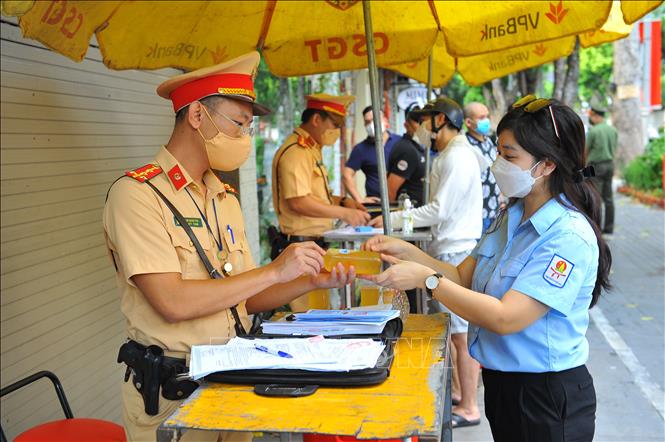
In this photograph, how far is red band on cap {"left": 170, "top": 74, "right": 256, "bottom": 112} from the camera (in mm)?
2619

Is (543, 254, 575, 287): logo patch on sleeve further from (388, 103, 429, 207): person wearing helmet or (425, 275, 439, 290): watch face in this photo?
(388, 103, 429, 207): person wearing helmet

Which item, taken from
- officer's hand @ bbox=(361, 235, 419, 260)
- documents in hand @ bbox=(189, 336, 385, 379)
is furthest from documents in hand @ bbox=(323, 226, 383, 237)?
documents in hand @ bbox=(189, 336, 385, 379)

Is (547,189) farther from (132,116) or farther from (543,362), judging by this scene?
(132,116)

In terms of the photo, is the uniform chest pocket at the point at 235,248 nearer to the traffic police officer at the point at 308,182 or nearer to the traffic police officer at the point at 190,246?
the traffic police officer at the point at 190,246

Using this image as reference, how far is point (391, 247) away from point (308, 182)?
8.54 ft

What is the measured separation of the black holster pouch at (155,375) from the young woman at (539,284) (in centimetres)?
76

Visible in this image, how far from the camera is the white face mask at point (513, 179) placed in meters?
2.59

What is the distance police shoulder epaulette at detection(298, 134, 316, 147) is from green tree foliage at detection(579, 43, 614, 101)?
31860 millimetres

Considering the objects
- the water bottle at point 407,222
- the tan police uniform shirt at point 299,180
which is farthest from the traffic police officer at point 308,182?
the water bottle at point 407,222

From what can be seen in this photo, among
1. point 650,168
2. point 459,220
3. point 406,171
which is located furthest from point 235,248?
point 650,168

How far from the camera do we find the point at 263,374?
2119 mm

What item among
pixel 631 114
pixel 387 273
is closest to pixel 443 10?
pixel 387 273

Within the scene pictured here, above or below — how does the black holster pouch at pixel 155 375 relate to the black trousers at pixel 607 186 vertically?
above

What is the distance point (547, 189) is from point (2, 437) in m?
2.32
